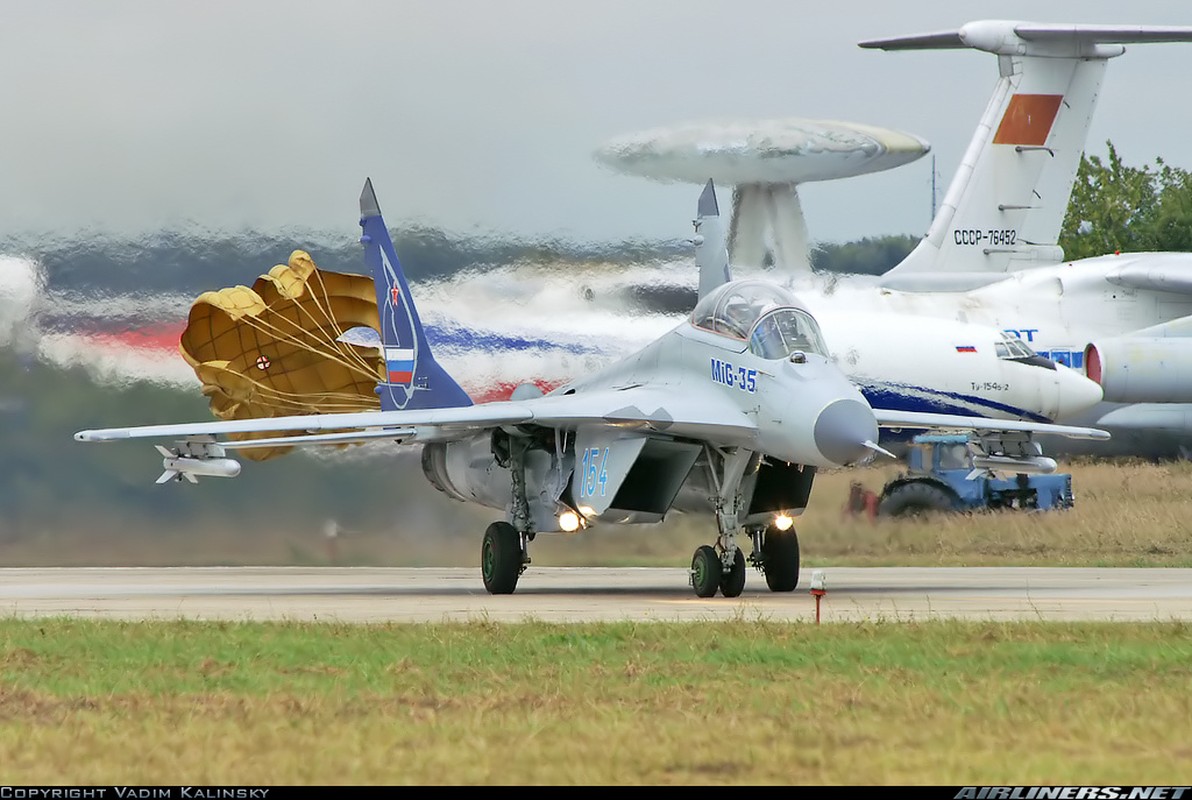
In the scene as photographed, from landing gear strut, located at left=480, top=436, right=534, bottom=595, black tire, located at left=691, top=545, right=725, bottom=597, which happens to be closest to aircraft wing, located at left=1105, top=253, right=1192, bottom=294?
landing gear strut, located at left=480, top=436, right=534, bottom=595

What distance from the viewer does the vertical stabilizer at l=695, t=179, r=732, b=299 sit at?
21531 mm

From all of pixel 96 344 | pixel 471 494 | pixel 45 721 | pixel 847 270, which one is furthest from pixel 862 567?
pixel 45 721

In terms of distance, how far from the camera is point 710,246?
21.7 metres

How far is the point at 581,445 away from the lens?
19.5 meters

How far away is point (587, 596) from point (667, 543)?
5892mm

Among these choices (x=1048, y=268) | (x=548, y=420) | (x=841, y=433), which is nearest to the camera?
(x=841, y=433)

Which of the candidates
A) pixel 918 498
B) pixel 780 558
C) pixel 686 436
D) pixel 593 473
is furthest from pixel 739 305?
pixel 918 498

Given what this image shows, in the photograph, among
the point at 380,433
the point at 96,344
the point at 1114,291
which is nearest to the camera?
the point at 380,433

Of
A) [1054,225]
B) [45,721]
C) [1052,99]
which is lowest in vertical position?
[45,721]

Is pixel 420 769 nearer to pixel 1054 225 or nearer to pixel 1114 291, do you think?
pixel 1114 291

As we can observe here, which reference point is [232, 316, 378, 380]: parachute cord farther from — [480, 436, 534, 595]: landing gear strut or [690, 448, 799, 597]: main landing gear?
[690, 448, 799, 597]: main landing gear

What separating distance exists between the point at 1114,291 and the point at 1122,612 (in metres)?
19.3

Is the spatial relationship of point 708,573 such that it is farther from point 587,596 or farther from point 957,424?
point 957,424

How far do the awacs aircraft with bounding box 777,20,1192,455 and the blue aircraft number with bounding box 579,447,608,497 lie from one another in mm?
12485
